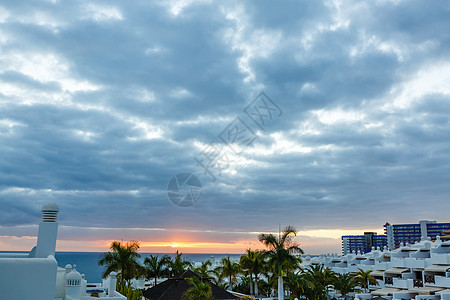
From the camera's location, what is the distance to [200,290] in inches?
1054

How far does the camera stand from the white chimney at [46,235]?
16.1 metres

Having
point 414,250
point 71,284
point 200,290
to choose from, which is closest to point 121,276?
point 200,290

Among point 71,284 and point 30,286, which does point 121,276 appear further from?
point 30,286

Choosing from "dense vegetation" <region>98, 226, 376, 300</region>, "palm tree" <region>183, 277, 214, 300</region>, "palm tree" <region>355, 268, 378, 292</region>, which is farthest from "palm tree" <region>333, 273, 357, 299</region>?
"palm tree" <region>183, 277, 214, 300</region>

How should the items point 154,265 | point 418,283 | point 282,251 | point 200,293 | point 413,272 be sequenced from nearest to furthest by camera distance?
1. point 200,293
2. point 282,251
3. point 154,265
4. point 418,283
5. point 413,272

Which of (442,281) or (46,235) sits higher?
(46,235)

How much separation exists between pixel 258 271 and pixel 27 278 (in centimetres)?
3607

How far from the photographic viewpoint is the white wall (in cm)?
1216

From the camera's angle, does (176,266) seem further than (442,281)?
Yes

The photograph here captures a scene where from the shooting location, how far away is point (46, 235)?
16.2 metres

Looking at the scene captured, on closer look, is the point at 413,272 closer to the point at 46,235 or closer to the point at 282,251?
the point at 282,251

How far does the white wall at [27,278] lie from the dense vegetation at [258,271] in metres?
12.2

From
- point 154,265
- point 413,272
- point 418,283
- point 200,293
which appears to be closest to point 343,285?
point 418,283

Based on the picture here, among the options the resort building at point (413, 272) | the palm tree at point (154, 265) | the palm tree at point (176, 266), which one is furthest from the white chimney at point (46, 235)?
the resort building at point (413, 272)
